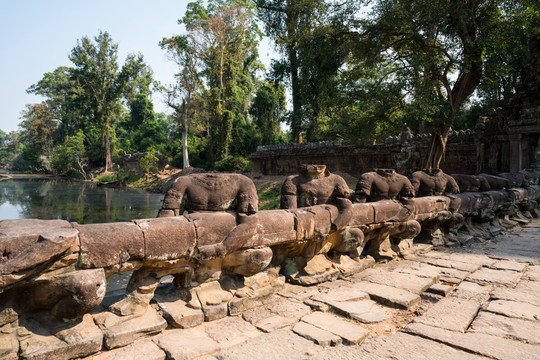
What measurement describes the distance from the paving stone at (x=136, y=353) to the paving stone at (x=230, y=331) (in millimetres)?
421

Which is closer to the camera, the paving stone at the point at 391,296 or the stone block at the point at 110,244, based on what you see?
the stone block at the point at 110,244

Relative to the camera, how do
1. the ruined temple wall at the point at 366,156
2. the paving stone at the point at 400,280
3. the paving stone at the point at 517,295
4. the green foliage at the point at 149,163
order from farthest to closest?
the green foliage at the point at 149,163, the ruined temple wall at the point at 366,156, the paving stone at the point at 400,280, the paving stone at the point at 517,295

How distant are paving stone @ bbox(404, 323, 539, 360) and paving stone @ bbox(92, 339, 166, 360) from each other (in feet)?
6.23

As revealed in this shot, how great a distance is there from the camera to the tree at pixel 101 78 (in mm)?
37938

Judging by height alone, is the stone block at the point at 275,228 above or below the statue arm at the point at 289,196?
below

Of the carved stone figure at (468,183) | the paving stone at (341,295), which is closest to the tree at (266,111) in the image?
the carved stone figure at (468,183)

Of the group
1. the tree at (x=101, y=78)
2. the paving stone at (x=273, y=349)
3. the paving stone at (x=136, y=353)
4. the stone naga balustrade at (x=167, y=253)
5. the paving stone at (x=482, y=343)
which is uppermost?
the tree at (x=101, y=78)

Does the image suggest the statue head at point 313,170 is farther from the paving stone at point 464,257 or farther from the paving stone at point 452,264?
the paving stone at point 464,257

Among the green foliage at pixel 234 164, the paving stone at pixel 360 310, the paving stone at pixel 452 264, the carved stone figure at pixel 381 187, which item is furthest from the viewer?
the green foliage at pixel 234 164

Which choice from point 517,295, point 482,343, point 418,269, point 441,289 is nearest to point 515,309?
point 517,295

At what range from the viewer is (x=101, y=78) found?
Result: 1533 inches

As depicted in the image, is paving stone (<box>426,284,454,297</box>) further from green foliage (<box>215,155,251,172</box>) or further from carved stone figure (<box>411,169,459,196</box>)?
green foliage (<box>215,155,251,172</box>)

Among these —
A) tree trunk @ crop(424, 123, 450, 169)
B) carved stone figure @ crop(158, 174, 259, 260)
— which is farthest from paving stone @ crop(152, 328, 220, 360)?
tree trunk @ crop(424, 123, 450, 169)

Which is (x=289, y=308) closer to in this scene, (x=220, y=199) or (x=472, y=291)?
(x=220, y=199)
